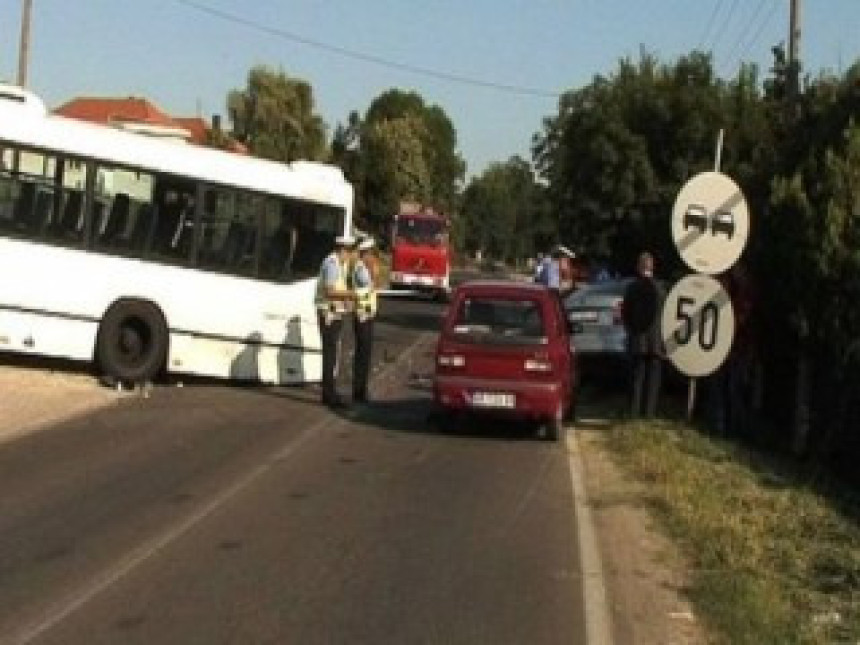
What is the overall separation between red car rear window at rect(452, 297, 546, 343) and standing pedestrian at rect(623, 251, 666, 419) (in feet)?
Answer: 5.85

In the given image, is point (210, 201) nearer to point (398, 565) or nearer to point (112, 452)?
point (112, 452)

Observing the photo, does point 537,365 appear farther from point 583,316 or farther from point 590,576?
point 590,576

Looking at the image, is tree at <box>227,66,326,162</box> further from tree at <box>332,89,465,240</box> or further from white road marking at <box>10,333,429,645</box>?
white road marking at <box>10,333,429,645</box>

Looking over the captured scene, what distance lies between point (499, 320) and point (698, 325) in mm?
2264

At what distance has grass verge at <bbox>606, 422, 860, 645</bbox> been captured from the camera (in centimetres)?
809

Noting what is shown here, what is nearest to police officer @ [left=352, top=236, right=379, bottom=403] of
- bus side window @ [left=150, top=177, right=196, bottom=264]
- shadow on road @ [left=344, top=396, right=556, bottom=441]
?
shadow on road @ [left=344, top=396, right=556, bottom=441]

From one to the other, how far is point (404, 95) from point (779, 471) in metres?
121

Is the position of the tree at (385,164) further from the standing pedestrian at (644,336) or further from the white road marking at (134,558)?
the white road marking at (134,558)

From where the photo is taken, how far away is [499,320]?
16203 millimetres

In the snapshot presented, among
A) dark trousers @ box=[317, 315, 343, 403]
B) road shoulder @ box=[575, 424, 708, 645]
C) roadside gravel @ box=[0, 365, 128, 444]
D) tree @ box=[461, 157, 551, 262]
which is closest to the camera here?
road shoulder @ box=[575, 424, 708, 645]

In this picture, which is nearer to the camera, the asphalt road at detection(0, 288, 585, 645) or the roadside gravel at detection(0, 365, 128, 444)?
the asphalt road at detection(0, 288, 585, 645)

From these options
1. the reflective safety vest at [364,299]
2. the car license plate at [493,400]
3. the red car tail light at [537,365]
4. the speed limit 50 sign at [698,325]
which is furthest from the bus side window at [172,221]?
the speed limit 50 sign at [698,325]

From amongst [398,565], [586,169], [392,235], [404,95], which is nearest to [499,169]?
[404,95]

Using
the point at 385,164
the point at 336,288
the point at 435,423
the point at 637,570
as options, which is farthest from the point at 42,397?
the point at 385,164
